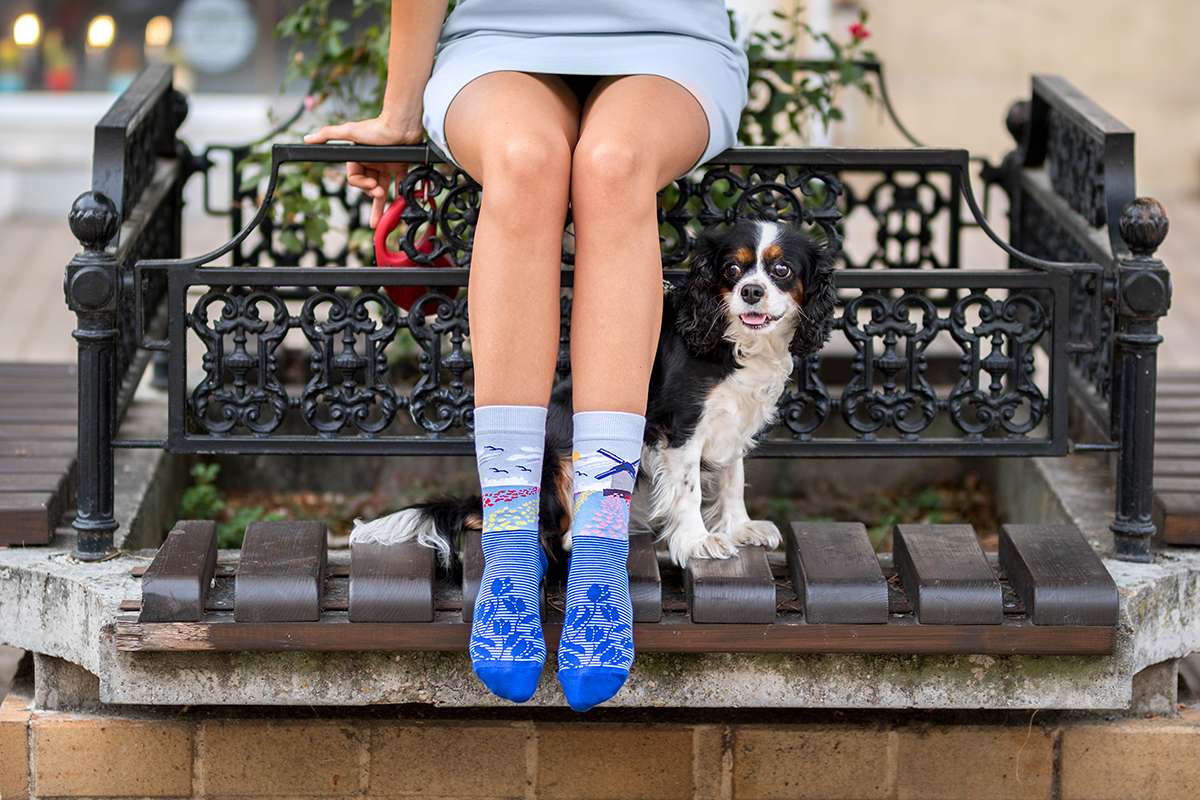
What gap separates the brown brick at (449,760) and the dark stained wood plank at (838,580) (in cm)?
57

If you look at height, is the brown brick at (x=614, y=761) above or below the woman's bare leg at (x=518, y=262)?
below

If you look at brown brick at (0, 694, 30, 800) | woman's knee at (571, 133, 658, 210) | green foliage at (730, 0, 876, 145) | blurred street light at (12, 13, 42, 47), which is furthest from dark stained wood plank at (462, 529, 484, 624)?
blurred street light at (12, 13, 42, 47)

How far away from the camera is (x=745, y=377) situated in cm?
300

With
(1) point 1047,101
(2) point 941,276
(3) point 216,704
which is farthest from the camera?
(1) point 1047,101

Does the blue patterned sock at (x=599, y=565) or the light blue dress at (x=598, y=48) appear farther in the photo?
the light blue dress at (x=598, y=48)

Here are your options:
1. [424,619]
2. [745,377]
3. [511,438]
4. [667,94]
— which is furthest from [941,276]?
[424,619]

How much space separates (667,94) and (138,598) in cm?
127

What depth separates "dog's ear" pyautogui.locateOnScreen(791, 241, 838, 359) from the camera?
9.55 ft

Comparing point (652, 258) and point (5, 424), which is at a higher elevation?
point (652, 258)

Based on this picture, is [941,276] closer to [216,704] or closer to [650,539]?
[650,539]

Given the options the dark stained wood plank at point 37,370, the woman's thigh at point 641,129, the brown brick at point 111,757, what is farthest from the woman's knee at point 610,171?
the dark stained wood plank at point 37,370

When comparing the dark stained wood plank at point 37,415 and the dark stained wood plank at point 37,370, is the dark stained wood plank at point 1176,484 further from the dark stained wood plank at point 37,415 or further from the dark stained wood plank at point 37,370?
the dark stained wood plank at point 37,370

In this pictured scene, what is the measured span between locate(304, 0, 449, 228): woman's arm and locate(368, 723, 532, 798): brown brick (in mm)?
1086

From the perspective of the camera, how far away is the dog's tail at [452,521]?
2.95 meters
